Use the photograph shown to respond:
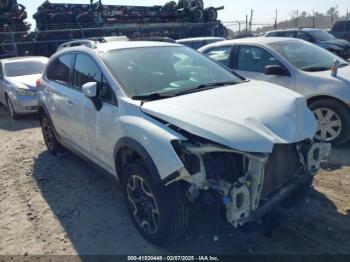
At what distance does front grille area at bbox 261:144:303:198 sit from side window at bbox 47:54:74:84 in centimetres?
296

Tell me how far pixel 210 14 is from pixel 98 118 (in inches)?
770

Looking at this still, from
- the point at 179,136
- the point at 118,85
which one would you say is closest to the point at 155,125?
the point at 179,136

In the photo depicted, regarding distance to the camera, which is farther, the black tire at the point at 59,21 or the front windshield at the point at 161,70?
the black tire at the point at 59,21

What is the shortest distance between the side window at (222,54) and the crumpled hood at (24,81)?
4.80 metres

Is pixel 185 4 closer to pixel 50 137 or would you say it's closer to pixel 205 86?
pixel 50 137

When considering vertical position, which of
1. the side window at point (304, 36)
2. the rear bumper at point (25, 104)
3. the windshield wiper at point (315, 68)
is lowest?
the rear bumper at point (25, 104)

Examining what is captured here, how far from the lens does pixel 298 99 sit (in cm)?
320

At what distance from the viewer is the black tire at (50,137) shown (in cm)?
535

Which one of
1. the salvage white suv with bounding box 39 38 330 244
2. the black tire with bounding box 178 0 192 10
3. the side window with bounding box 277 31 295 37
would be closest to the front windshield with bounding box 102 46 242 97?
the salvage white suv with bounding box 39 38 330 244

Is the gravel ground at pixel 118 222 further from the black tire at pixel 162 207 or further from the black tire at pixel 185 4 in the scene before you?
the black tire at pixel 185 4

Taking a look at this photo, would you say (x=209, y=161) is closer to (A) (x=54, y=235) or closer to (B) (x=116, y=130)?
(B) (x=116, y=130)

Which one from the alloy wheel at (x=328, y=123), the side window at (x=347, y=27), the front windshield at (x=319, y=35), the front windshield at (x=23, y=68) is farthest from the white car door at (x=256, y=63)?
the side window at (x=347, y=27)

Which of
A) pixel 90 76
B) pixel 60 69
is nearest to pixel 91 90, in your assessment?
pixel 90 76

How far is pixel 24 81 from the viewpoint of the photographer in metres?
8.92
